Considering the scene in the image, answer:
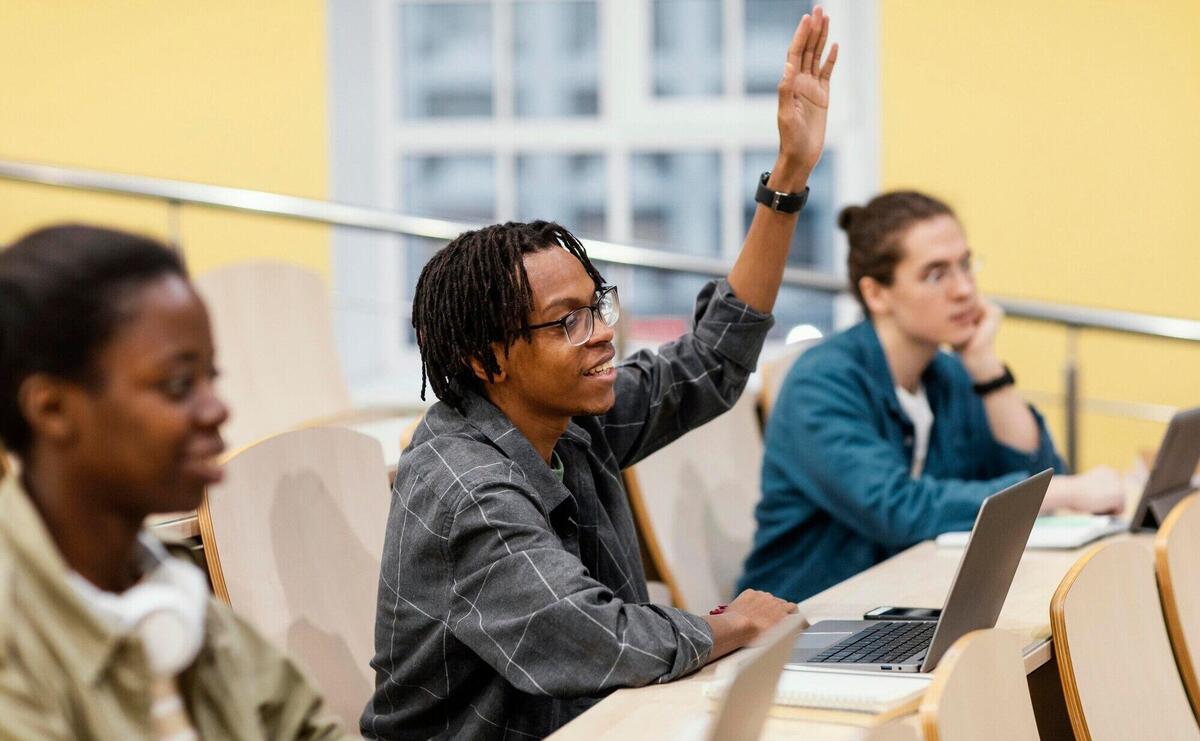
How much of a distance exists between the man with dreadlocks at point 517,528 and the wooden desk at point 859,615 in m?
0.04

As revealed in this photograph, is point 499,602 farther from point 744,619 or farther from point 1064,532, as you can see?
point 1064,532

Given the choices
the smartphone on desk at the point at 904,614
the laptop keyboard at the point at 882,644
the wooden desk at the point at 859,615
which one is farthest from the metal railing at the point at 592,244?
the laptop keyboard at the point at 882,644

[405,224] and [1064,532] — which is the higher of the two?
[405,224]

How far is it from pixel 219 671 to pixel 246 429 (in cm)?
191

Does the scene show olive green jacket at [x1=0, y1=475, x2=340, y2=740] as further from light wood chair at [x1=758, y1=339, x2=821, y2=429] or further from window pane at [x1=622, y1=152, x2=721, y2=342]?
window pane at [x1=622, y1=152, x2=721, y2=342]

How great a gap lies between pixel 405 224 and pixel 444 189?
164cm

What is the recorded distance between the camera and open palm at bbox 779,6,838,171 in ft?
6.44

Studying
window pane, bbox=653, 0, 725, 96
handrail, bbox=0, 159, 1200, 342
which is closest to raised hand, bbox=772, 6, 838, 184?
handrail, bbox=0, 159, 1200, 342

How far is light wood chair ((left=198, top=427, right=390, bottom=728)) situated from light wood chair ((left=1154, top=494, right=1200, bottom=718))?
1.05m

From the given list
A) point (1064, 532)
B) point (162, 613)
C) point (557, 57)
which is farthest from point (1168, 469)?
point (557, 57)

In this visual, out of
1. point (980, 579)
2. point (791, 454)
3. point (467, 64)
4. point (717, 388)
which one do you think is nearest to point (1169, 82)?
point (467, 64)

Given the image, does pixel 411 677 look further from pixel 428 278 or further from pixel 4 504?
pixel 4 504

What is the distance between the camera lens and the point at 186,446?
937mm

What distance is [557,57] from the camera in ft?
17.1
